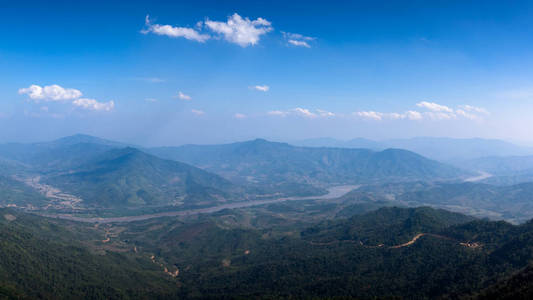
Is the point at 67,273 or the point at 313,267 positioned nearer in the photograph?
the point at 67,273

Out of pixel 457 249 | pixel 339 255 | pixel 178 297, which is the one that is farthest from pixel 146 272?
pixel 457 249

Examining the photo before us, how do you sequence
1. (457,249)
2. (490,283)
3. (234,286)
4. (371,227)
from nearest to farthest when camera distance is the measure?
(490,283) → (457,249) → (234,286) → (371,227)

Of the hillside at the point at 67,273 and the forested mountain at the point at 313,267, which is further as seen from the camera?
the hillside at the point at 67,273

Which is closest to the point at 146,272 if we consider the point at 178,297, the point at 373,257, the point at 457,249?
the point at 178,297

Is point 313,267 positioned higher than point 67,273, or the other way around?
point 313,267

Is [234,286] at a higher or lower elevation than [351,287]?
lower

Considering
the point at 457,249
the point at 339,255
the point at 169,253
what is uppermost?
the point at 457,249

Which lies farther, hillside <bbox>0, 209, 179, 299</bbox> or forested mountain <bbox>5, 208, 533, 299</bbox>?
hillside <bbox>0, 209, 179, 299</bbox>

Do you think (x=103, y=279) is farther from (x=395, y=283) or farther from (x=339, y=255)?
(x=395, y=283)

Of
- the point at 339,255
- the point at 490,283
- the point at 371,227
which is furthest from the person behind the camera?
the point at 371,227

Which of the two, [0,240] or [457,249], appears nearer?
[457,249]
